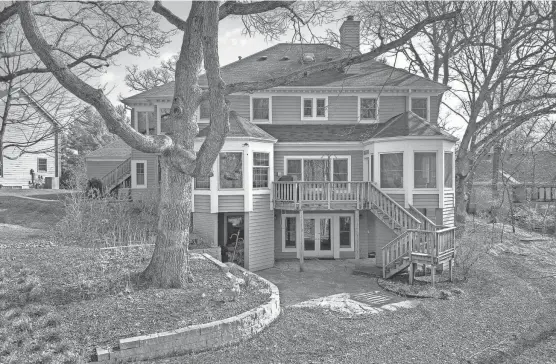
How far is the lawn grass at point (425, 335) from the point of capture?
6.26 meters

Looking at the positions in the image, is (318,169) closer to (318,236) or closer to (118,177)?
(318,236)

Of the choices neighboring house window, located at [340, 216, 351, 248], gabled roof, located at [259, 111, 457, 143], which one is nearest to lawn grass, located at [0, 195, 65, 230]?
gabled roof, located at [259, 111, 457, 143]

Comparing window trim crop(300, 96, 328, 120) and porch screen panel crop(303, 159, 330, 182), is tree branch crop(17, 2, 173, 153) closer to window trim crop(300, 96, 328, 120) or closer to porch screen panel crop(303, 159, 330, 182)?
porch screen panel crop(303, 159, 330, 182)

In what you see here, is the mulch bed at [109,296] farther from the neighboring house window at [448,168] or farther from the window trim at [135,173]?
the neighboring house window at [448,168]

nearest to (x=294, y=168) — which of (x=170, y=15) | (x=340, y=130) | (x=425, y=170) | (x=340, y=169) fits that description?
(x=340, y=169)

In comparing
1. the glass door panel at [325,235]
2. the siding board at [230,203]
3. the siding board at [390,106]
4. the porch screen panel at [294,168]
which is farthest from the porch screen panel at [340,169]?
the siding board at [230,203]

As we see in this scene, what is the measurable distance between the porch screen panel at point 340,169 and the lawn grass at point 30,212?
12.0 metres

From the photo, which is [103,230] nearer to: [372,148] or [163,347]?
[163,347]

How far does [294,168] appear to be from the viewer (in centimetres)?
1686

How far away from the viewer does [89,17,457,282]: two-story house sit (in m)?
14.5

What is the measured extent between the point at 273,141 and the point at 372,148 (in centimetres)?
407

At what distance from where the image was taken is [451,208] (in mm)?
15312

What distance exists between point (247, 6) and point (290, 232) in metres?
10.4

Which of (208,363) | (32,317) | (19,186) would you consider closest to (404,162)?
(208,363)
